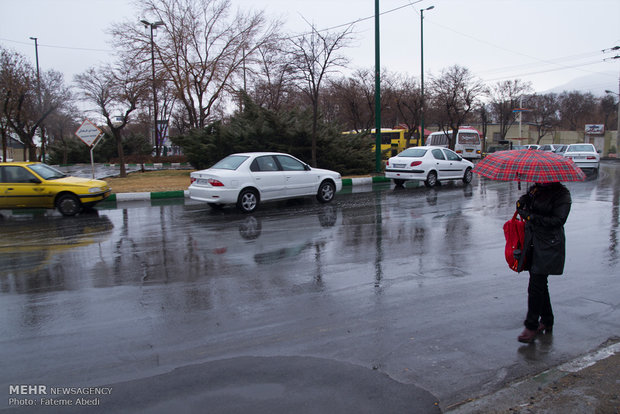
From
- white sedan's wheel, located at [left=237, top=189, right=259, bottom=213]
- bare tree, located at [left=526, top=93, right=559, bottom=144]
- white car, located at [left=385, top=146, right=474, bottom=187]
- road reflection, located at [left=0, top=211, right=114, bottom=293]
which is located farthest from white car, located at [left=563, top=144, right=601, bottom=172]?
bare tree, located at [left=526, top=93, right=559, bottom=144]

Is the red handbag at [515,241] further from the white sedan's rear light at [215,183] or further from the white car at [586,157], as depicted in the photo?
the white car at [586,157]

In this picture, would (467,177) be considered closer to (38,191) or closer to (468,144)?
(38,191)

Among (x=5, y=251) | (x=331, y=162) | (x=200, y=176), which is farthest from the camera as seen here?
(x=331, y=162)

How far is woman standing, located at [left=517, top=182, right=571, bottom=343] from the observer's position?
425 cm

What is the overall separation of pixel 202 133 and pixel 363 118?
26.3m

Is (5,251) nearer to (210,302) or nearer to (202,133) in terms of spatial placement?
(210,302)

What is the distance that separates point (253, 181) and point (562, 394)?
9666mm

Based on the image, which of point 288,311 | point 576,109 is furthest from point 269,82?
point 576,109

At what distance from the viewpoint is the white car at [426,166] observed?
1767 centimetres

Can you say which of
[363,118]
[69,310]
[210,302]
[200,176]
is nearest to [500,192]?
[200,176]

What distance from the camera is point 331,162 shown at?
71.6ft

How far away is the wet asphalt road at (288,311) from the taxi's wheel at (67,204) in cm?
244

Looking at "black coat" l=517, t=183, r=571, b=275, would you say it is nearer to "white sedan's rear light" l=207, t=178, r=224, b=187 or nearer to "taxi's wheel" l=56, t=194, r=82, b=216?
"white sedan's rear light" l=207, t=178, r=224, b=187

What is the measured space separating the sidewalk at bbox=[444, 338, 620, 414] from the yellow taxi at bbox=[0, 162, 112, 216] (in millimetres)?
11610
